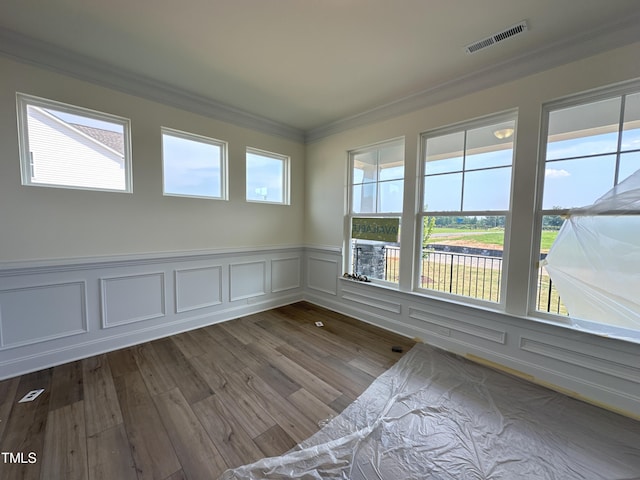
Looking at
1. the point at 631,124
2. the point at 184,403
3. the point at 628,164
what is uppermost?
the point at 631,124

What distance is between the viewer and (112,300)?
2.53m

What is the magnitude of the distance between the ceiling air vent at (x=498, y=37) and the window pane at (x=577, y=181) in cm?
106

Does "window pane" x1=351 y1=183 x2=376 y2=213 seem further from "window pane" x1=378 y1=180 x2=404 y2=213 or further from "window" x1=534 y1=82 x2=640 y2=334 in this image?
"window" x1=534 y1=82 x2=640 y2=334

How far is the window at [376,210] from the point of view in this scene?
3.12 m

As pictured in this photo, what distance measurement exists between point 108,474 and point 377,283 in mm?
2848

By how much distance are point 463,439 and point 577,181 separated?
2.14 m

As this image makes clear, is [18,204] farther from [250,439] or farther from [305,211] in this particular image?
[305,211]

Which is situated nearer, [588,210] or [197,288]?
[588,210]

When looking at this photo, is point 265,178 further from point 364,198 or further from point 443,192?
point 443,192

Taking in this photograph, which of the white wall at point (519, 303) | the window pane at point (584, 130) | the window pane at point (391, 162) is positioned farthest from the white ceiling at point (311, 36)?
the window pane at point (391, 162)

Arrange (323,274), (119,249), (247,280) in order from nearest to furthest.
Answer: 1. (119,249)
2. (247,280)
3. (323,274)

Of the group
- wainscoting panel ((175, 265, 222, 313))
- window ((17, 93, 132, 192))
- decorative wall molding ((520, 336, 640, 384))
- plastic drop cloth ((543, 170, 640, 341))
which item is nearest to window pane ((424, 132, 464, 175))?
plastic drop cloth ((543, 170, 640, 341))

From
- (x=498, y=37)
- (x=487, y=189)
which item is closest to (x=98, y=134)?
(x=498, y=37)

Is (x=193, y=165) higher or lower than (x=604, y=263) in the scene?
higher
